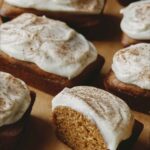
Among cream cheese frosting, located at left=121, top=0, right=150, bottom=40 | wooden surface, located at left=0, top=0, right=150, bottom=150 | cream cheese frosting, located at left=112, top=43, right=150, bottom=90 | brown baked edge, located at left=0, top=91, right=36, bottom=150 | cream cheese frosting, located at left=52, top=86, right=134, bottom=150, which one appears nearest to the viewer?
cream cheese frosting, located at left=52, top=86, right=134, bottom=150

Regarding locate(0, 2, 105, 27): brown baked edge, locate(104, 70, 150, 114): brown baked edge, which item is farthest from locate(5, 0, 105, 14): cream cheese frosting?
locate(104, 70, 150, 114): brown baked edge

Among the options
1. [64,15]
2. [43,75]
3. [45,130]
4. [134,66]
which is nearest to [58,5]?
[64,15]

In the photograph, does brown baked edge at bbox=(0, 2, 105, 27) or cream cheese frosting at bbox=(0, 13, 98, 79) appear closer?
cream cheese frosting at bbox=(0, 13, 98, 79)

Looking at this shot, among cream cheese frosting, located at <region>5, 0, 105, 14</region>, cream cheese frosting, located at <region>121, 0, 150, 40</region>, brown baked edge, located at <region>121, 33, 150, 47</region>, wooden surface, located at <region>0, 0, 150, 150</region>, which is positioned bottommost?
wooden surface, located at <region>0, 0, 150, 150</region>

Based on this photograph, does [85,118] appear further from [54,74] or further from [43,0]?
[43,0]

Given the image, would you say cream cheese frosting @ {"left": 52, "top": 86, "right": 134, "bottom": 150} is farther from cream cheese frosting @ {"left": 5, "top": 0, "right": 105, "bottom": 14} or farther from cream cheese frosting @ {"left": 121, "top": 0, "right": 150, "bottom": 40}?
cream cheese frosting @ {"left": 5, "top": 0, "right": 105, "bottom": 14}

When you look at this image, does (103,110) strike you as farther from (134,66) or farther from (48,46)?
(48,46)

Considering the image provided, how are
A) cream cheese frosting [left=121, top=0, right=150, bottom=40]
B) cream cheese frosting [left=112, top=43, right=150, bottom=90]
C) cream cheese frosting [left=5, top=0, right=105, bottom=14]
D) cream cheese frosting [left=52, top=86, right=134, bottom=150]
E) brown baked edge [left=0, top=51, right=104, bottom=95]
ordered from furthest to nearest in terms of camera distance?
cream cheese frosting [left=5, top=0, right=105, bottom=14] < cream cheese frosting [left=121, top=0, right=150, bottom=40] < brown baked edge [left=0, top=51, right=104, bottom=95] < cream cheese frosting [left=112, top=43, right=150, bottom=90] < cream cheese frosting [left=52, top=86, right=134, bottom=150]

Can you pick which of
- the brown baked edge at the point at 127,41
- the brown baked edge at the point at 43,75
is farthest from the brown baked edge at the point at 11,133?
the brown baked edge at the point at 127,41
